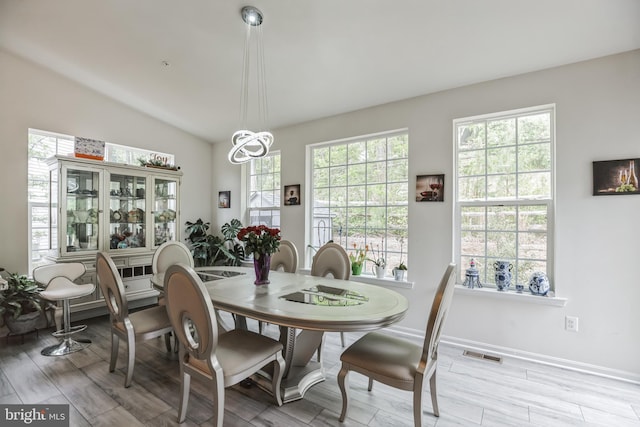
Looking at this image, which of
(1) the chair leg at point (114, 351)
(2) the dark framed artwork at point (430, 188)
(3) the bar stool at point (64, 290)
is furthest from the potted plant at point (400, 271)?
(3) the bar stool at point (64, 290)

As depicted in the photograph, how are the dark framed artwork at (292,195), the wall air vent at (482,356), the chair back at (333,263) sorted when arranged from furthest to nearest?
the dark framed artwork at (292,195), the chair back at (333,263), the wall air vent at (482,356)

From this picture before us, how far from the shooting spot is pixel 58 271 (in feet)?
10.4

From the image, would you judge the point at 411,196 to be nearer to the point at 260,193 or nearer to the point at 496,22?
the point at 496,22

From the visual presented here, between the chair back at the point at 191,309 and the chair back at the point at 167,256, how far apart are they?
147 cm

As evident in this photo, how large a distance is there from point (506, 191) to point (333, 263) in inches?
73.1

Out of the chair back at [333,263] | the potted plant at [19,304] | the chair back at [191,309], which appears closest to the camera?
the chair back at [191,309]

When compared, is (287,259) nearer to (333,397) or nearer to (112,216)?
(333,397)

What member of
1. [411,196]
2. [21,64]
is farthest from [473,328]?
[21,64]

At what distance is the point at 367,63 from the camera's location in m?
2.76

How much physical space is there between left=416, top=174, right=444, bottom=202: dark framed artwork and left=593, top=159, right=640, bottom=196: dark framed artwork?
121cm

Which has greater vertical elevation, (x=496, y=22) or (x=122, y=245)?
(x=496, y=22)

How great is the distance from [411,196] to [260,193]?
2.49 metres

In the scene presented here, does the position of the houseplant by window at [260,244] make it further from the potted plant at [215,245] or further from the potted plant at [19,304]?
the potted plant at [19,304]

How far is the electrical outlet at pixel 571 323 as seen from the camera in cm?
250
